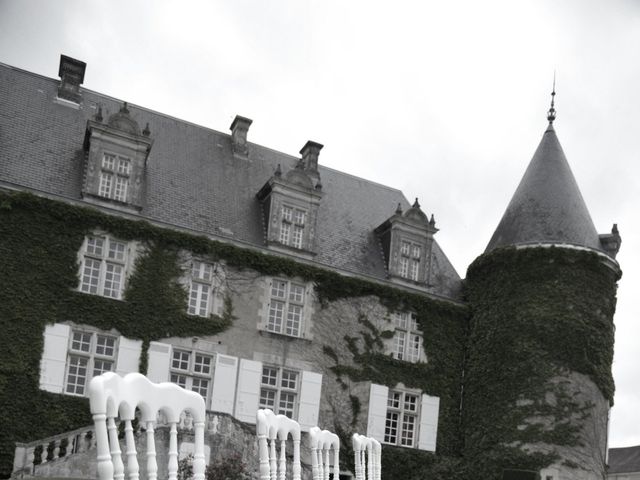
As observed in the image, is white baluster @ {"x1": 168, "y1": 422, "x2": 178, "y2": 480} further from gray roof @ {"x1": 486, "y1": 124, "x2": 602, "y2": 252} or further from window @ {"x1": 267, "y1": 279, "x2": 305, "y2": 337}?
gray roof @ {"x1": 486, "y1": 124, "x2": 602, "y2": 252}

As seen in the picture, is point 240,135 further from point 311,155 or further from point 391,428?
point 391,428

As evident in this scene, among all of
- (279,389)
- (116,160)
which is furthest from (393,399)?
(116,160)

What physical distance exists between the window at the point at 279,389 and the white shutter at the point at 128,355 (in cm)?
326

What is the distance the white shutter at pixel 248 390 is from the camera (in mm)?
20359

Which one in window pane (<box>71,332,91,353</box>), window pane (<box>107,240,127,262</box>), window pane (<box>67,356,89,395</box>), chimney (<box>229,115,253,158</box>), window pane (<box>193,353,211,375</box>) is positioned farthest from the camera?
chimney (<box>229,115,253,158</box>)

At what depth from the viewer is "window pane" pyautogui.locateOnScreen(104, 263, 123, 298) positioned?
19.7 m

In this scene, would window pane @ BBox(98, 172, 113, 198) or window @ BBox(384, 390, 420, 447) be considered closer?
window pane @ BBox(98, 172, 113, 198)

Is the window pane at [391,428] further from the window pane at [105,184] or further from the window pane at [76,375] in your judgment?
the window pane at [105,184]

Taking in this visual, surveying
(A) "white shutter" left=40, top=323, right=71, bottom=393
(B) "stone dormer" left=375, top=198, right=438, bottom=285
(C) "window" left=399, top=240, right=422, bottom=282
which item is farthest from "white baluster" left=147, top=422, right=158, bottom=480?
(C) "window" left=399, top=240, right=422, bottom=282

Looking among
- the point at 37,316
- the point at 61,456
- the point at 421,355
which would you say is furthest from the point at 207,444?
the point at 421,355

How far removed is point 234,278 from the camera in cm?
2128

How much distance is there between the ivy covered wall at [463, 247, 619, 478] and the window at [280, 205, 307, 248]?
5.58 meters

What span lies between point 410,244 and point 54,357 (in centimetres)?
1059

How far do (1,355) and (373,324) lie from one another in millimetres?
9496
